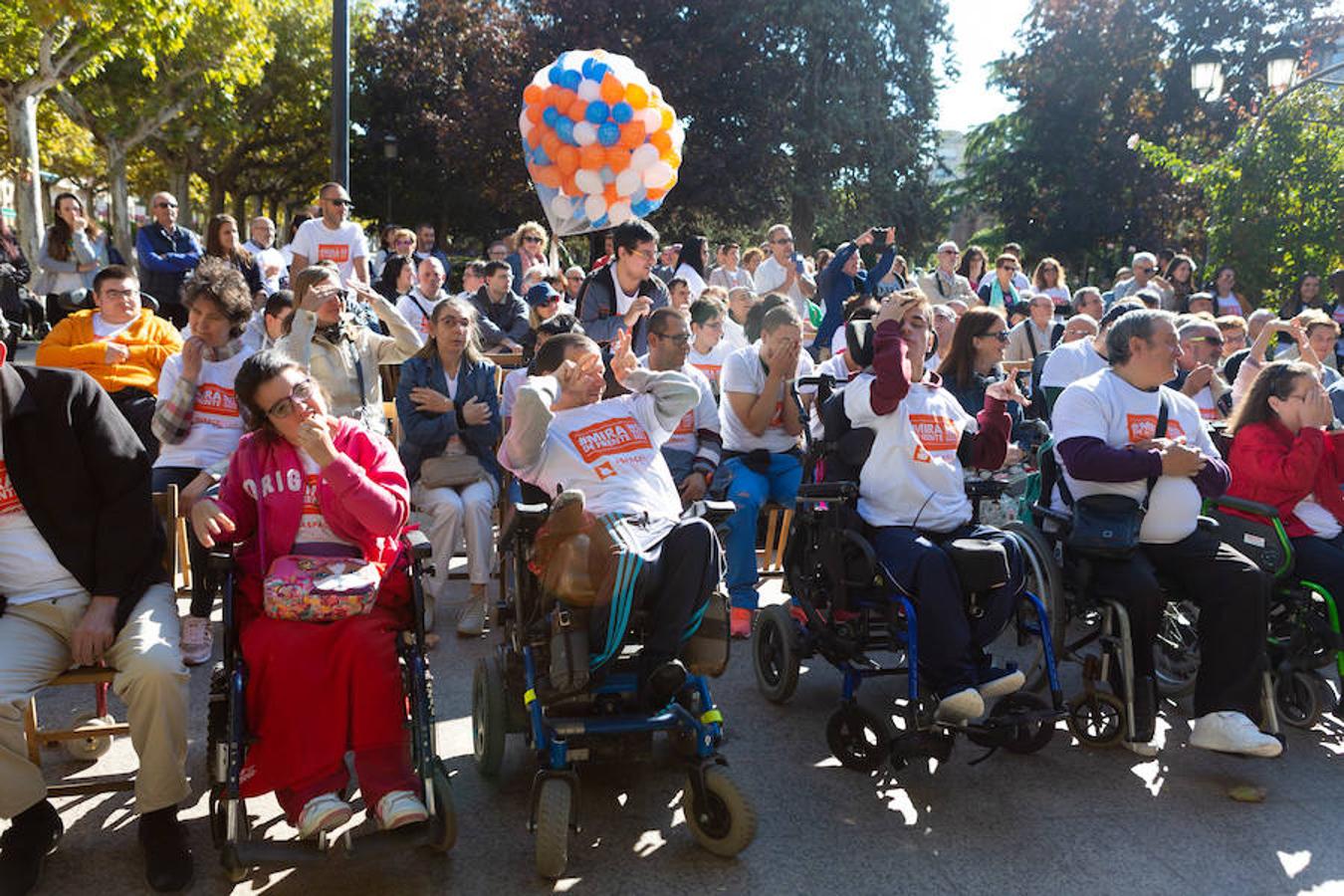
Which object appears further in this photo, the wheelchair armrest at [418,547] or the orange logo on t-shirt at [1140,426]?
the orange logo on t-shirt at [1140,426]

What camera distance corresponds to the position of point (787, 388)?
571cm

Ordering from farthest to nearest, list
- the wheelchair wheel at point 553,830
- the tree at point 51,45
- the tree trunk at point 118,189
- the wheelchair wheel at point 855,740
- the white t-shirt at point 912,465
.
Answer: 1. the tree trunk at point 118,189
2. the tree at point 51,45
3. the white t-shirt at point 912,465
4. the wheelchair wheel at point 855,740
5. the wheelchair wheel at point 553,830

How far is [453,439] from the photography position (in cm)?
582

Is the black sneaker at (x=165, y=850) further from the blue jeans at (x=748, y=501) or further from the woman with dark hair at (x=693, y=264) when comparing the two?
the woman with dark hair at (x=693, y=264)

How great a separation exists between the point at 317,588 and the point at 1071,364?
14.0 feet

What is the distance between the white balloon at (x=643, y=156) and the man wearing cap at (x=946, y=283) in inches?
158

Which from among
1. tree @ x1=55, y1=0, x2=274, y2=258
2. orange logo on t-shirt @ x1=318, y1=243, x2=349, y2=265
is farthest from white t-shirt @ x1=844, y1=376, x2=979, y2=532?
tree @ x1=55, y1=0, x2=274, y2=258

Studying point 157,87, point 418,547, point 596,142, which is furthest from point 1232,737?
point 157,87

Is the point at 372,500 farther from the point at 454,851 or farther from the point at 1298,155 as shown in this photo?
the point at 1298,155

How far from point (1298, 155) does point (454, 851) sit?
12.1m

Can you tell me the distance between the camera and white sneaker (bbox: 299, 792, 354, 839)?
3053 mm

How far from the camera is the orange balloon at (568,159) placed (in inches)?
332

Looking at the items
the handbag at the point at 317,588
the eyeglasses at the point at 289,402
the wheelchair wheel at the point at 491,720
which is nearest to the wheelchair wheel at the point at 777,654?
the wheelchair wheel at the point at 491,720

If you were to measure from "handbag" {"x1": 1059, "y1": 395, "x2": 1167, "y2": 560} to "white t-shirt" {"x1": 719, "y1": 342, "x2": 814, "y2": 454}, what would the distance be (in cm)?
166
